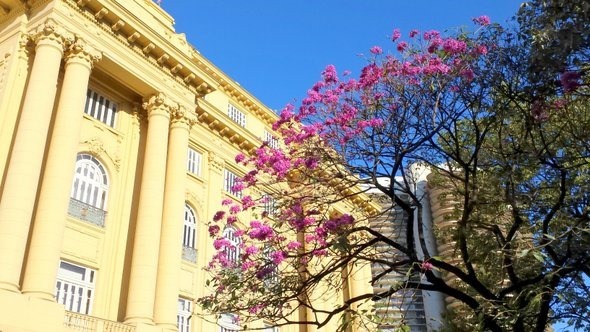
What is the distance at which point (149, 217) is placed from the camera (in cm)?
1742

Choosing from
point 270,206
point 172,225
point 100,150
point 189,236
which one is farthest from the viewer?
point 189,236

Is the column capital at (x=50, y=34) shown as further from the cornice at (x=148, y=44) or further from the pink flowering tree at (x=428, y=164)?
the pink flowering tree at (x=428, y=164)

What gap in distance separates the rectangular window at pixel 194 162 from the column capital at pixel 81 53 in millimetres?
6631

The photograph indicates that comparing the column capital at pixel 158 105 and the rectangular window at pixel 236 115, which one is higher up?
the rectangular window at pixel 236 115

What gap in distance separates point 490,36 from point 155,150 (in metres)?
12.1

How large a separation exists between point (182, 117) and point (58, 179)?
259 inches

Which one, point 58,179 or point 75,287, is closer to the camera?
point 58,179

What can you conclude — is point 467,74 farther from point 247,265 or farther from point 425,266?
point 247,265

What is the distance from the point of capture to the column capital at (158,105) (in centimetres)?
1962

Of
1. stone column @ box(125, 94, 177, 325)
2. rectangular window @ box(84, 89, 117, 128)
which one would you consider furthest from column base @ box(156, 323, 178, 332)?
rectangular window @ box(84, 89, 117, 128)

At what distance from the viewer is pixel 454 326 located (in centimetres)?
1920

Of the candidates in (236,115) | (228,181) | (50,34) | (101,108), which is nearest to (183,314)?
(228,181)

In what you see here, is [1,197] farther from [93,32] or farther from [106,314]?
[93,32]

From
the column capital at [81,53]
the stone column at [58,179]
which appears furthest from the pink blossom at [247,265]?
the column capital at [81,53]
